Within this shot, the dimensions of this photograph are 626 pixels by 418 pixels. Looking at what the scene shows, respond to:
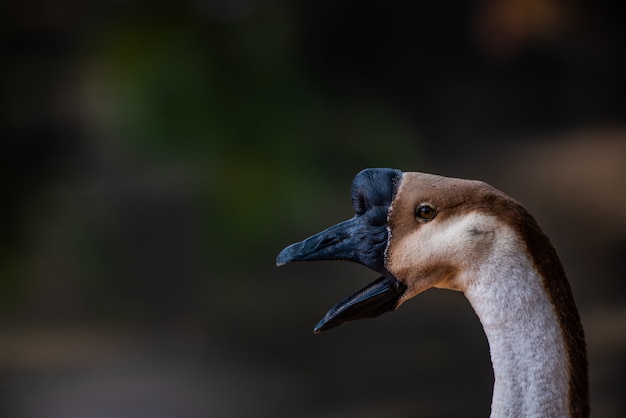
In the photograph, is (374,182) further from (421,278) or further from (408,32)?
(408,32)

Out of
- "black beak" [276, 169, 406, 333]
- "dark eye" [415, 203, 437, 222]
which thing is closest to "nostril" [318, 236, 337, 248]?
"black beak" [276, 169, 406, 333]

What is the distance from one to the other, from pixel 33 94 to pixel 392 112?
1054 mm

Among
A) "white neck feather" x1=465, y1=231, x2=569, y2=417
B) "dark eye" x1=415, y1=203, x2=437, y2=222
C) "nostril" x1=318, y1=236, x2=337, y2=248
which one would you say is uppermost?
"nostril" x1=318, y1=236, x2=337, y2=248

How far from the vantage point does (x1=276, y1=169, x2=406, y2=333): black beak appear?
3.36 feet

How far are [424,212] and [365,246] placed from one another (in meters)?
0.09

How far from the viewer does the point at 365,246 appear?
103cm

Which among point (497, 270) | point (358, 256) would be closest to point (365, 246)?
point (358, 256)

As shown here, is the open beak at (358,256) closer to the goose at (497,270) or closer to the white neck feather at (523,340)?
the goose at (497,270)

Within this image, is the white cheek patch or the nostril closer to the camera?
the white cheek patch

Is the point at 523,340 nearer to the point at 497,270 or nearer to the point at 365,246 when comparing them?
the point at 497,270

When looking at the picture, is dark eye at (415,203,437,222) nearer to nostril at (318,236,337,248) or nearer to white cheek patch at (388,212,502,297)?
white cheek patch at (388,212,502,297)

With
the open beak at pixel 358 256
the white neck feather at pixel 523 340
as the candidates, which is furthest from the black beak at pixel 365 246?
the white neck feather at pixel 523 340

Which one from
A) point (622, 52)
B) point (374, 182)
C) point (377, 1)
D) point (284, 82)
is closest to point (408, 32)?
point (377, 1)

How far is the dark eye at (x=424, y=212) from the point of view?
99 cm
